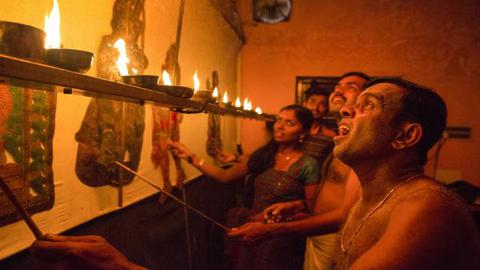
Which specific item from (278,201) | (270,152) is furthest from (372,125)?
(270,152)

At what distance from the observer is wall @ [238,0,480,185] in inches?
263

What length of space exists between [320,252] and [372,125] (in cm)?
188

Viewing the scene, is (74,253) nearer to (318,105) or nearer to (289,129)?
(289,129)

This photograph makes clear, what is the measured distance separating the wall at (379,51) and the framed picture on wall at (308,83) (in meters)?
0.11

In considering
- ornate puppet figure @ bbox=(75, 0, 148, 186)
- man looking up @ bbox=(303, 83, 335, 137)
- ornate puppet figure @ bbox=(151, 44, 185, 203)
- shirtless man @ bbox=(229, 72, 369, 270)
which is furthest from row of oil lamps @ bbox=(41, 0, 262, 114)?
man looking up @ bbox=(303, 83, 335, 137)

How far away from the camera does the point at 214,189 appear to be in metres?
4.91

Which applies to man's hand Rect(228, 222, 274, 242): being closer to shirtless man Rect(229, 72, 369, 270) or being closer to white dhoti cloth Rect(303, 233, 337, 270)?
shirtless man Rect(229, 72, 369, 270)

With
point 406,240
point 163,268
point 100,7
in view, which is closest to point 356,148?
point 406,240

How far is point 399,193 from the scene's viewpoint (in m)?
1.61

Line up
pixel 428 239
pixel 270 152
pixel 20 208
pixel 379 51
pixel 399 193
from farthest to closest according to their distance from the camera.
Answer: pixel 379 51
pixel 270 152
pixel 399 193
pixel 428 239
pixel 20 208

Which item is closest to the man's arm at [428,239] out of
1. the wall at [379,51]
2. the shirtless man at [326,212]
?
the shirtless man at [326,212]

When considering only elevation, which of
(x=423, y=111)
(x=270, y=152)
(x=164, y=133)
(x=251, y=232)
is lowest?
(x=251, y=232)

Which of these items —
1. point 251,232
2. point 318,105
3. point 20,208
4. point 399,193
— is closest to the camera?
point 20,208

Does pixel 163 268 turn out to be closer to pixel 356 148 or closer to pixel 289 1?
pixel 356 148
